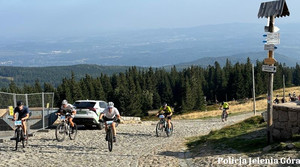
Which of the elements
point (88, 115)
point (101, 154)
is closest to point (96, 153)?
point (101, 154)

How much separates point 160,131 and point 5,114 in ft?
24.4

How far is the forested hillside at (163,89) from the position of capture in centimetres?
10525

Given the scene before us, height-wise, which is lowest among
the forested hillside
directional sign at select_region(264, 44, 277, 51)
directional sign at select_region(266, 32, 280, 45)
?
the forested hillside

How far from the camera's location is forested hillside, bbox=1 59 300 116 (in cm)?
10525

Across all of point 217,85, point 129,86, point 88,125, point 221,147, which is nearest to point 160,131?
point 88,125

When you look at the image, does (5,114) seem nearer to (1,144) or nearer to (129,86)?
(1,144)

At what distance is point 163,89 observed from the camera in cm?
13762

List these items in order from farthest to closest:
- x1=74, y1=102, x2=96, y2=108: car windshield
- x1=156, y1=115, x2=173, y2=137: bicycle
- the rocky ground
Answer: x1=74, y1=102, x2=96, y2=108: car windshield < x1=156, y1=115, x2=173, y2=137: bicycle < the rocky ground

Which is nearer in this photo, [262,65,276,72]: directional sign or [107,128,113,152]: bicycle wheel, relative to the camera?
[262,65,276,72]: directional sign

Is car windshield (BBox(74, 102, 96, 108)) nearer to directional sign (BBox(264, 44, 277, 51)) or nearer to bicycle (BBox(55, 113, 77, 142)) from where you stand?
bicycle (BBox(55, 113, 77, 142))

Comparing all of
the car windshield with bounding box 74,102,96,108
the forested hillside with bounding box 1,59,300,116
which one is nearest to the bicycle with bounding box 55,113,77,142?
the car windshield with bounding box 74,102,96,108

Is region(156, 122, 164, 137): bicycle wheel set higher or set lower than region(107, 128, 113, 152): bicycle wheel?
lower

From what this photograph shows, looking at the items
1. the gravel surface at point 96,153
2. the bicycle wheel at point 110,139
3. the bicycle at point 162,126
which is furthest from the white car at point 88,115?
the bicycle wheel at point 110,139

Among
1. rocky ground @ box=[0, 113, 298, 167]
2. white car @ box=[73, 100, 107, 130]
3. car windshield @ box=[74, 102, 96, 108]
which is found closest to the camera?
rocky ground @ box=[0, 113, 298, 167]
